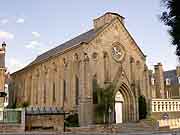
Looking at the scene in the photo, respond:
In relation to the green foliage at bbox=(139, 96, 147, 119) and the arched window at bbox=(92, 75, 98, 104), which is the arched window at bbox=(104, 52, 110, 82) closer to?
the arched window at bbox=(92, 75, 98, 104)

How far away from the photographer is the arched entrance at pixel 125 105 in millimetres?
48562

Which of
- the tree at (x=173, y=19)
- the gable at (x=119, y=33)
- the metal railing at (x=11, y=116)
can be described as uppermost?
the gable at (x=119, y=33)

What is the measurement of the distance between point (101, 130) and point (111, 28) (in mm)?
19609

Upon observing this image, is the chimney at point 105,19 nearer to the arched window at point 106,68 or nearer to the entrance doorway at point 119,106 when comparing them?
the arched window at point 106,68

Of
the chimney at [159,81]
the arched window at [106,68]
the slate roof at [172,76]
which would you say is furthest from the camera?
the slate roof at [172,76]

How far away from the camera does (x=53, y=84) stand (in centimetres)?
5347

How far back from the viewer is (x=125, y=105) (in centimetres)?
4969

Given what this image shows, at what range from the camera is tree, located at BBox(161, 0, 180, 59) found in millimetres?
16422

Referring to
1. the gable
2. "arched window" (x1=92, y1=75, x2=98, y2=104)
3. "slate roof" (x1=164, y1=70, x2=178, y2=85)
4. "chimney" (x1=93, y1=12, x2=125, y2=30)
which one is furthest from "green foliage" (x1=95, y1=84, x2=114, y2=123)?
"slate roof" (x1=164, y1=70, x2=178, y2=85)

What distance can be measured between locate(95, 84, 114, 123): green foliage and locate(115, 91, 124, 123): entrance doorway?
4.32 metres

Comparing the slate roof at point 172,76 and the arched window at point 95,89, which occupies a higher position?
the slate roof at point 172,76

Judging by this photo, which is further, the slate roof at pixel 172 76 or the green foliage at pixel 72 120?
the slate roof at pixel 172 76

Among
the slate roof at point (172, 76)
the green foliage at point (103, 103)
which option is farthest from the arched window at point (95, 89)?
the slate roof at point (172, 76)

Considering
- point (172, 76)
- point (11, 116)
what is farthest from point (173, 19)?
point (172, 76)
